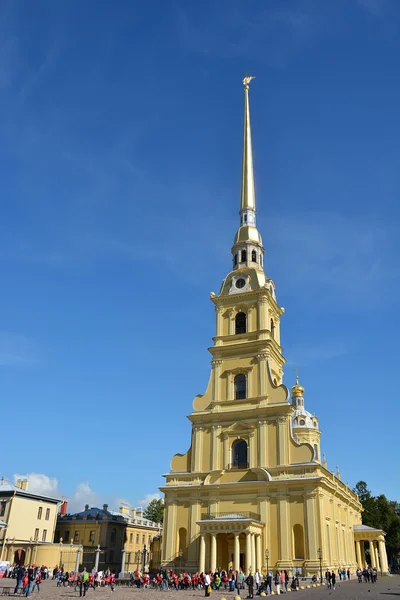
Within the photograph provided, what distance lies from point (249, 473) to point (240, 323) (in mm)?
14245

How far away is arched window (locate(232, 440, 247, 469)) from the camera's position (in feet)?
147

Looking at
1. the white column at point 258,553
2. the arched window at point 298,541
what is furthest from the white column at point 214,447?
the arched window at point 298,541

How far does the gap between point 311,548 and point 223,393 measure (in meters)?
14.7

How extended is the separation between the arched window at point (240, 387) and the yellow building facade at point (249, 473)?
100 mm

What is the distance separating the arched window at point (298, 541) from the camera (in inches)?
1592

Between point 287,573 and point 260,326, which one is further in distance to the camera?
point 260,326

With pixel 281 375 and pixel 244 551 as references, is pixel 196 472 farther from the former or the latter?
pixel 281 375

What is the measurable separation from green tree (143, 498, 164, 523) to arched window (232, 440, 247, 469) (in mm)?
38144

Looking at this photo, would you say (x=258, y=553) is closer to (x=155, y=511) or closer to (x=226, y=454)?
(x=226, y=454)

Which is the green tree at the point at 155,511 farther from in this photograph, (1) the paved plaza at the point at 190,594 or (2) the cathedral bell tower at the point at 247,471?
(1) the paved plaza at the point at 190,594

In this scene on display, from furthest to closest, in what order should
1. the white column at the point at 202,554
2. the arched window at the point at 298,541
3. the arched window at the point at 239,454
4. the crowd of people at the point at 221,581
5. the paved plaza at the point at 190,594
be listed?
the arched window at the point at 239,454 → the arched window at the point at 298,541 → the white column at the point at 202,554 → the crowd of people at the point at 221,581 → the paved plaza at the point at 190,594

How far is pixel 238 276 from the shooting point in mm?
53375

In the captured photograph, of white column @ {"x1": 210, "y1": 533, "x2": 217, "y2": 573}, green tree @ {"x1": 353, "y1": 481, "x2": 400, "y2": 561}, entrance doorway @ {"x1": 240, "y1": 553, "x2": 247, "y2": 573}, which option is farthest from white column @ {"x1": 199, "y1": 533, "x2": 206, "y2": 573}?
green tree @ {"x1": 353, "y1": 481, "x2": 400, "y2": 561}

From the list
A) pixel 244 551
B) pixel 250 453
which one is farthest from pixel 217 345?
pixel 244 551
